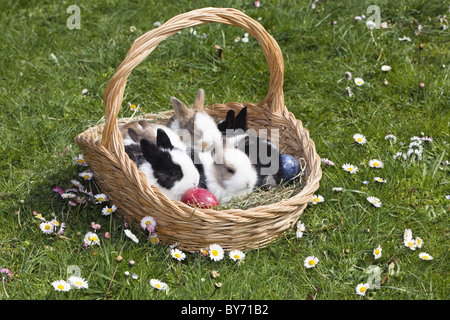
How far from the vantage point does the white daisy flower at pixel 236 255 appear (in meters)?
3.25

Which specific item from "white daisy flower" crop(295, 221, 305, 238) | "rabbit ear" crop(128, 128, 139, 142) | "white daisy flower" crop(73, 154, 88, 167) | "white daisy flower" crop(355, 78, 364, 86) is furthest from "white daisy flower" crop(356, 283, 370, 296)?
"white daisy flower" crop(355, 78, 364, 86)

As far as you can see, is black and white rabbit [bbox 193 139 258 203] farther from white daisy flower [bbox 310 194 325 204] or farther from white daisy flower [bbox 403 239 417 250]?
white daisy flower [bbox 403 239 417 250]

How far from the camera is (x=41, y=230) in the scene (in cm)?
347

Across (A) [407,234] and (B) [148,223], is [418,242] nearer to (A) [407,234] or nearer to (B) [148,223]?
(A) [407,234]

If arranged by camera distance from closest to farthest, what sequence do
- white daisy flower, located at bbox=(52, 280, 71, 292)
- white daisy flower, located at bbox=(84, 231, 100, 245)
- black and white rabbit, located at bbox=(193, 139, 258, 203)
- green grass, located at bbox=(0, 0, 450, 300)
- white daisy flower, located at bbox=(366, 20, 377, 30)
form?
white daisy flower, located at bbox=(52, 280, 71, 292), green grass, located at bbox=(0, 0, 450, 300), white daisy flower, located at bbox=(84, 231, 100, 245), black and white rabbit, located at bbox=(193, 139, 258, 203), white daisy flower, located at bbox=(366, 20, 377, 30)

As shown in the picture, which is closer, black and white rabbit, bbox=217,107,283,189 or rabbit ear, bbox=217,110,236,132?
black and white rabbit, bbox=217,107,283,189

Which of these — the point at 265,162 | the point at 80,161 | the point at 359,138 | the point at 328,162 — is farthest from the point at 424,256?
the point at 80,161

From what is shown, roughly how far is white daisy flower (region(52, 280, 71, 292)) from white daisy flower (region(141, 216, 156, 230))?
1.86 ft

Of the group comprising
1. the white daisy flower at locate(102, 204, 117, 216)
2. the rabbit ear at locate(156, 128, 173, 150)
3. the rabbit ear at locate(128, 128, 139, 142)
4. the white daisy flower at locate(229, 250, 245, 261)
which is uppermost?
the rabbit ear at locate(156, 128, 173, 150)

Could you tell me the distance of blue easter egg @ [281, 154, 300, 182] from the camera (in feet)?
12.8

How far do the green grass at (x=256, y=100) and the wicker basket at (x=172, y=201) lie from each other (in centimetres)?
14

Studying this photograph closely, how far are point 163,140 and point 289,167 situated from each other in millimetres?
948

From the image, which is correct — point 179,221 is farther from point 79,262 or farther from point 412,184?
point 412,184
